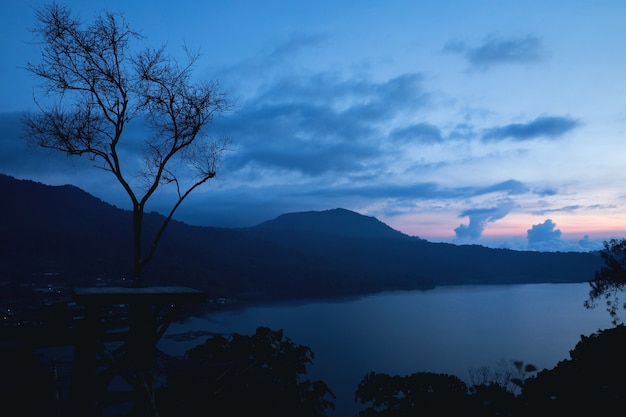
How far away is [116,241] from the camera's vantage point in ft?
479

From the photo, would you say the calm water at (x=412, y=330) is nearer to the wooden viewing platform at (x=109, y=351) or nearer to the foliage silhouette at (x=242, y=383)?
the foliage silhouette at (x=242, y=383)

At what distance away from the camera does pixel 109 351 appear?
502 cm

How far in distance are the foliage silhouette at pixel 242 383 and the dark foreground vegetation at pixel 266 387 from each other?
0.01 meters

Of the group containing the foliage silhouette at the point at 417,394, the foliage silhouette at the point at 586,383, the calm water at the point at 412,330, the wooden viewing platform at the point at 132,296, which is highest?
the wooden viewing platform at the point at 132,296

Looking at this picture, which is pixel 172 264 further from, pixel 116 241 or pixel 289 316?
pixel 289 316

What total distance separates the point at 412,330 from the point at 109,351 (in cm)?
8535

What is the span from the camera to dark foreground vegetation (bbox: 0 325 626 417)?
5.46m

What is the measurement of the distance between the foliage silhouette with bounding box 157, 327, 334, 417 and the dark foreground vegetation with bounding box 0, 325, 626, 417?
0.04 feet

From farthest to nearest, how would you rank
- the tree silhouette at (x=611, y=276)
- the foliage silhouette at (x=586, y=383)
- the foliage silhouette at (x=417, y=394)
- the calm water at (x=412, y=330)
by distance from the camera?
the calm water at (x=412, y=330)
the tree silhouette at (x=611, y=276)
the foliage silhouette at (x=417, y=394)
the foliage silhouette at (x=586, y=383)

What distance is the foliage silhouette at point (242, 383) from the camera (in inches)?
217

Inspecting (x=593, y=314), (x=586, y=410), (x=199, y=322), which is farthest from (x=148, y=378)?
(x=593, y=314)

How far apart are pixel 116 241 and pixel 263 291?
191 feet

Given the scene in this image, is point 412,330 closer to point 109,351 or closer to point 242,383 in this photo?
point 242,383

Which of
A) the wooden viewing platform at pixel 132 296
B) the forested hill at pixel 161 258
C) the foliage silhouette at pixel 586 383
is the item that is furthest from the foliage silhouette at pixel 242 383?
the forested hill at pixel 161 258
